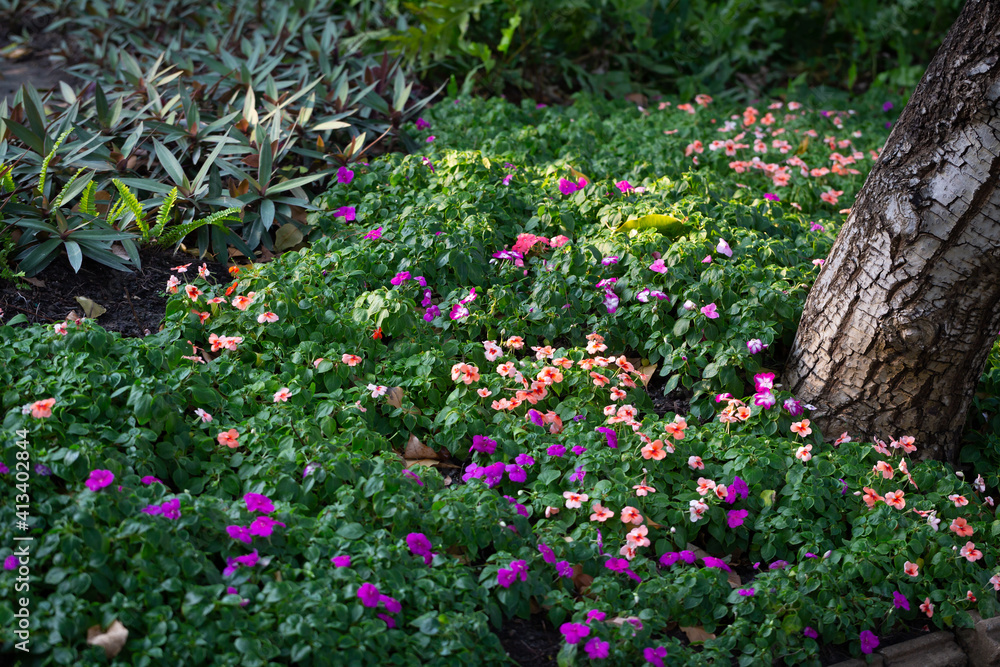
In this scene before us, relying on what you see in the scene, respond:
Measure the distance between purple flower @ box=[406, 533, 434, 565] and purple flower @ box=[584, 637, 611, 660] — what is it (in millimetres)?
473

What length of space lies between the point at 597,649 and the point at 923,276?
5.48ft

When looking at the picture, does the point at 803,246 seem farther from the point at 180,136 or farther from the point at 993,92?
the point at 180,136

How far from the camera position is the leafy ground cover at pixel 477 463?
1929 mm

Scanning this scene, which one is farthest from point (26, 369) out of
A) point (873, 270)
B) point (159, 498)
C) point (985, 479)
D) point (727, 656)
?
point (985, 479)

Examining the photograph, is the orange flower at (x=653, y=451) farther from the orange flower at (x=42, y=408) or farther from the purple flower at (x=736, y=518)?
the orange flower at (x=42, y=408)

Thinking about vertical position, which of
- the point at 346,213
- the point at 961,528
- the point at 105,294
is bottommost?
the point at 105,294

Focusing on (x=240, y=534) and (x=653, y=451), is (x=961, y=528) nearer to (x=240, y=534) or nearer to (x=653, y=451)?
(x=653, y=451)

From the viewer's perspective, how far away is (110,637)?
5.82 feet

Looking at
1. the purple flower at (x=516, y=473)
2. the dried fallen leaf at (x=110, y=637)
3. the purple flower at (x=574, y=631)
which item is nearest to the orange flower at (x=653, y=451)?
the purple flower at (x=516, y=473)

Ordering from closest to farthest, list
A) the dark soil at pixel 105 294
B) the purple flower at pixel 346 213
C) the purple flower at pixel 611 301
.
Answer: the dark soil at pixel 105 294 → the purple flower at pixel 611 301 → the purple flower at pixel 346 213

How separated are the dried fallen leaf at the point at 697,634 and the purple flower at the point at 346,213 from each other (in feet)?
7.55

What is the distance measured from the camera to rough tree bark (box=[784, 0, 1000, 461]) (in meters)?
2.53

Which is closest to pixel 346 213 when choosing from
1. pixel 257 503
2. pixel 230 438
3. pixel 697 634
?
pixel 230 438
